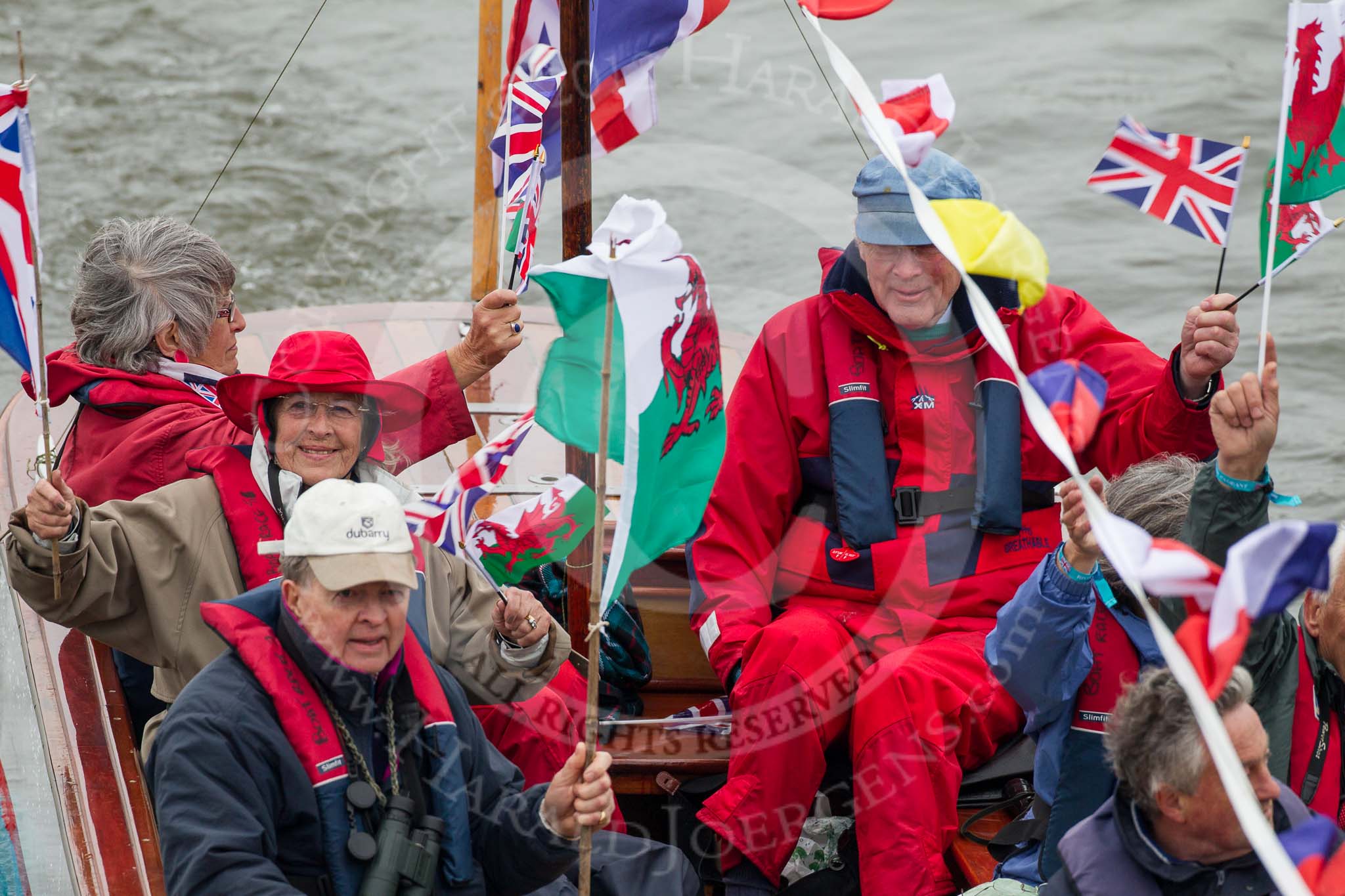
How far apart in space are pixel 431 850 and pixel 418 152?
8414 millimetres

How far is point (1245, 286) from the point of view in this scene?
8.12 metres

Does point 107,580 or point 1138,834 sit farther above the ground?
point 107,580

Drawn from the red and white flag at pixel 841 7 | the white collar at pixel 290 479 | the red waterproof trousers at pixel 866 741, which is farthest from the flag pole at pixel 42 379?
the red and white flag at pixel 841 7

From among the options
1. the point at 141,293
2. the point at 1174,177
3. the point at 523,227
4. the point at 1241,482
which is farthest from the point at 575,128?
the point at 1241,482

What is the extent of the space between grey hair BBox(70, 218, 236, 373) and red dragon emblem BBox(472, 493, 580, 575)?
2.23 ft

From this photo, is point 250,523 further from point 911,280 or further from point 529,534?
point 911,280

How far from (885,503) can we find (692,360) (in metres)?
0.69

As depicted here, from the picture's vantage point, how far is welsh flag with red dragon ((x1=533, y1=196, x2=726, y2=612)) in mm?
2236

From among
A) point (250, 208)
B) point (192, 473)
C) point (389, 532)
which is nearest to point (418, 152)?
point (250, 208)

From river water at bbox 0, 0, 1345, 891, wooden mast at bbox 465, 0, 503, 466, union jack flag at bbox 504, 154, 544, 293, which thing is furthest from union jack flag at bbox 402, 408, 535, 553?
river water at bbox 0, 0, 1345, 891

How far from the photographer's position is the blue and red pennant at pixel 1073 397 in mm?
2012

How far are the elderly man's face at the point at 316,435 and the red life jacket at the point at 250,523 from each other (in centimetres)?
7

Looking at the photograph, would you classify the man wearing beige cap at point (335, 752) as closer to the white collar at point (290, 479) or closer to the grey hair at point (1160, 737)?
the white collar at point (290, 479)

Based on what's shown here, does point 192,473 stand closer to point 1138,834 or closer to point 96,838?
point 96,838
